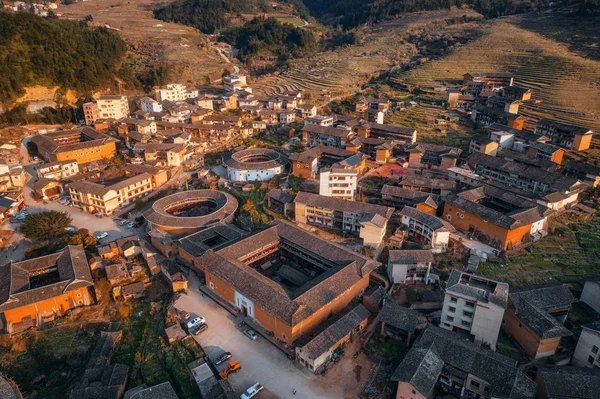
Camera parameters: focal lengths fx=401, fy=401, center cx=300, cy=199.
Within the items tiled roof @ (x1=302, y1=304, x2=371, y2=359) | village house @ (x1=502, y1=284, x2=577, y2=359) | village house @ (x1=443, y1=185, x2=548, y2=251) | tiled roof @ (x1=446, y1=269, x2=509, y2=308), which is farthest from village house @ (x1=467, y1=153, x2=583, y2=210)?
tiled roof @ (x1=302, y1=304, x2=371, y2=359)

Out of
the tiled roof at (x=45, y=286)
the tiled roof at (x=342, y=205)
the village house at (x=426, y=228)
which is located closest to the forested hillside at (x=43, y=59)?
the tiled roof at (x=45, y=286)

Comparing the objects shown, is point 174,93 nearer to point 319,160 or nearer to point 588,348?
point 319,160

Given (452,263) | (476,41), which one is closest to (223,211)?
(452,263)

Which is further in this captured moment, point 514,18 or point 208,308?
point 514,18

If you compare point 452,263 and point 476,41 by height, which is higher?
point 476,41

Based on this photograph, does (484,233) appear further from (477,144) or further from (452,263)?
(477,144)
